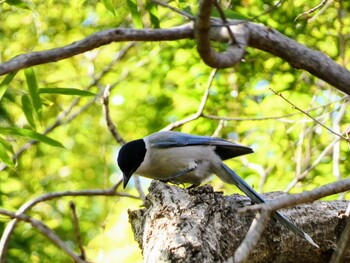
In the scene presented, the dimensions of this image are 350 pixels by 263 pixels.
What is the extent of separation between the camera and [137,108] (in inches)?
309

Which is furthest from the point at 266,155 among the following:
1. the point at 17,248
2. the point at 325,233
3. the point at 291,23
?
the point at 325,233

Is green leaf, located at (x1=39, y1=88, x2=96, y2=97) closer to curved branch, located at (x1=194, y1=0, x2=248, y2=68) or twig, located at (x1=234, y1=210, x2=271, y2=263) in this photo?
curved branch, located at (x1=194, y1=0, x2=248, y2=68)

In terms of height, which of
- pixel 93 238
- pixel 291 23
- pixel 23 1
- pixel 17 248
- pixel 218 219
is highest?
pixel 23 1

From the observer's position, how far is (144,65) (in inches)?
316

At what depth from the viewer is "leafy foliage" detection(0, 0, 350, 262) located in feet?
22.8

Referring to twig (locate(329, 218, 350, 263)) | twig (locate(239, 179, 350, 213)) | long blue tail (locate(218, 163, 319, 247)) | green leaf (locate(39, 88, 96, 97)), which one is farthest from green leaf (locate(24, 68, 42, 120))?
twig (locate(329, 218, 350, 263))

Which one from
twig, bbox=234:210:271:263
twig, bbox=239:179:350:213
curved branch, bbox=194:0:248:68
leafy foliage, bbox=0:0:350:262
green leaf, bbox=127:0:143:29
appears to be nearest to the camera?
twig, bbox=234:210:271:263

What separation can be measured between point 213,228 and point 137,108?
14.7 feet

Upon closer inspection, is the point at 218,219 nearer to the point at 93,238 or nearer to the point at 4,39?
the point at 93,238

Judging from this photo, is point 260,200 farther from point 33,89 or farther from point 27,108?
point 27,108

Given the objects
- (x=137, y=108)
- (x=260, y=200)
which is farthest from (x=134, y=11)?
(x=137, y=108)

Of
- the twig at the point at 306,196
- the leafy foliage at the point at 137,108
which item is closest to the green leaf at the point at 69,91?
the twig at the point at 306,196

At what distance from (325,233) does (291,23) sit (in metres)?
3.21

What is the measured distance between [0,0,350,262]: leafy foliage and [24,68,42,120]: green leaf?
6.15 ft
